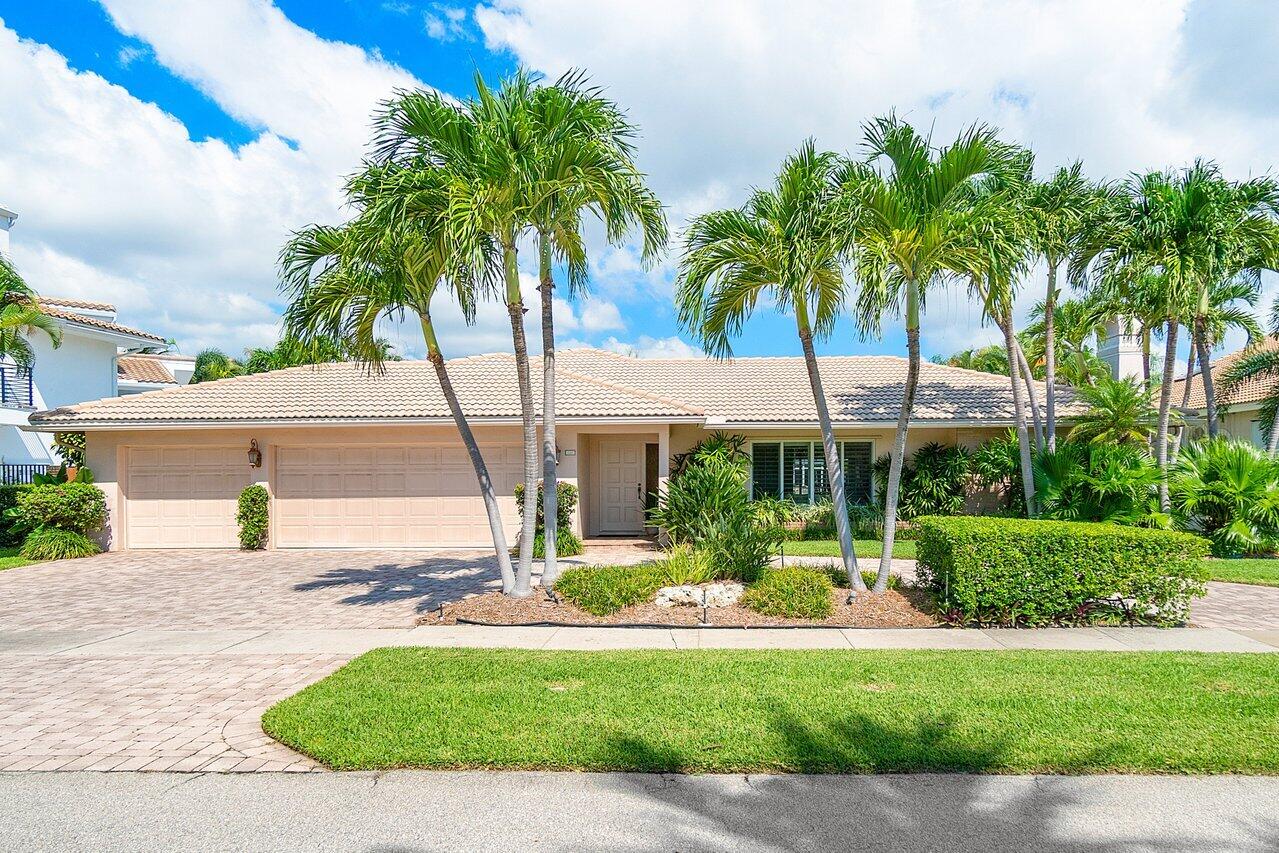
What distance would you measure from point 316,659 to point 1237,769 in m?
7.57

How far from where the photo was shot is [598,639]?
314 inches

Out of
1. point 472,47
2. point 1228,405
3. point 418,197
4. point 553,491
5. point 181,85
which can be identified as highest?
point 181,85

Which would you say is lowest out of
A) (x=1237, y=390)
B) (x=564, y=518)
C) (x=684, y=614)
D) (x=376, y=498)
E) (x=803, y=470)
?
(x=684, y=614)

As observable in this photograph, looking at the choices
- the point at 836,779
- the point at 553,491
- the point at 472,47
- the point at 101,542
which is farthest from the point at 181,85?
the point at 836,779

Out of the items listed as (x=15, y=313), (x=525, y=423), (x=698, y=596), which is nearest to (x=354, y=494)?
(x=15, y=313)

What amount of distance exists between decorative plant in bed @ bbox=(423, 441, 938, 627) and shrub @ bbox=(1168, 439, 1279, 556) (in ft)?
28.6

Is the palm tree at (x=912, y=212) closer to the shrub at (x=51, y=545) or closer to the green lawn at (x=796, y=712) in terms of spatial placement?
the green lawn at (x=796, y=712)

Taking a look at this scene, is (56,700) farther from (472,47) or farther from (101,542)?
(101,542)

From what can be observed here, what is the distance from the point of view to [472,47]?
869cm

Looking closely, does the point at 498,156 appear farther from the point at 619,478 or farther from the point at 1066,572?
the point at 619,478

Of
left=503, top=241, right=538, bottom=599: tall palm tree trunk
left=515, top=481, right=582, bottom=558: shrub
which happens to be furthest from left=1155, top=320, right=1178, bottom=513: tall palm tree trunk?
left=503, top=241, right=538, bottom=599: tall palm tree trunk

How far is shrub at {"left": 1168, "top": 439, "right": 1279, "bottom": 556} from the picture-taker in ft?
46.0

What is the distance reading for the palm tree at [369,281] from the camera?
859 centimetres

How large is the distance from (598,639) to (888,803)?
4.30 m
